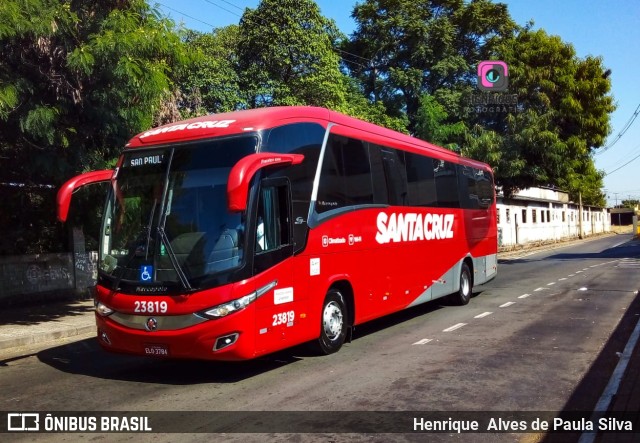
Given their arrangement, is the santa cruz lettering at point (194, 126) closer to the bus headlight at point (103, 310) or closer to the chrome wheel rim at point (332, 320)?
the bus headlight at point (103, 310)

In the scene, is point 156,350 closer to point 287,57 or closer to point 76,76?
point 76,76

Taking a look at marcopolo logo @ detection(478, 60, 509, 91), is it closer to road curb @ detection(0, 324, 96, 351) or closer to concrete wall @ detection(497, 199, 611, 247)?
concrete wall @ detection(497, 199, 611, 247)

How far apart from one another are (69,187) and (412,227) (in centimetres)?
607

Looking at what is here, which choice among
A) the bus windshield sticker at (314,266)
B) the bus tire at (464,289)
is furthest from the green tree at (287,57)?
the bus windshield sticker at (314,266)

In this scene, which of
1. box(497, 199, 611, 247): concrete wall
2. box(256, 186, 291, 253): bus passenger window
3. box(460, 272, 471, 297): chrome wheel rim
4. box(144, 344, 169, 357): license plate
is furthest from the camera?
box(497, 199, 611, 247): concrete wall

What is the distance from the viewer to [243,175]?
6020 millimetres

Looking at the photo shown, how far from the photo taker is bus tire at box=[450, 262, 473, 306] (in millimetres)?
13531

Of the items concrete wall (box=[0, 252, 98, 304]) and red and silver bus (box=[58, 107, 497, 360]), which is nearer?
red and silver bus (box=[58, 107, 497, 360])

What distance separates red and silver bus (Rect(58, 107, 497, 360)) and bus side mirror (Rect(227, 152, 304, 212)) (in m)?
0.01

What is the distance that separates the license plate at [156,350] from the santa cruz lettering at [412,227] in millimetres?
4130
